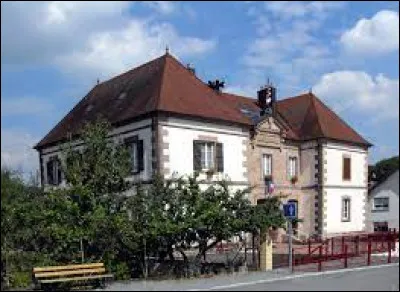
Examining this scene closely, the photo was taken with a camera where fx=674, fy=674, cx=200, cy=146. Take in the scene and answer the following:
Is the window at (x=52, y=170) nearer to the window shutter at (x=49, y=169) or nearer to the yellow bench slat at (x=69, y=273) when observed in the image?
the window shutter at (x=49, y=169)

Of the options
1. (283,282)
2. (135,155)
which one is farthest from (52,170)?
(283,282)

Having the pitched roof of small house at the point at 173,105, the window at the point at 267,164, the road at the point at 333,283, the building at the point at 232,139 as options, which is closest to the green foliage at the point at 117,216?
the road at the point at 333,283

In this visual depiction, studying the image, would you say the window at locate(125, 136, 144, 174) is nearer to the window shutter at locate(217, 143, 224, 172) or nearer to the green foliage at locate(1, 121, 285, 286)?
the window shutter at locate(217, 143, 224, 172)

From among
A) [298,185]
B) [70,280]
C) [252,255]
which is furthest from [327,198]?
Answer: [70,280]

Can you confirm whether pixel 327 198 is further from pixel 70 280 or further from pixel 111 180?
pixel 70 280

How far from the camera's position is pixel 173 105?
30.4 m

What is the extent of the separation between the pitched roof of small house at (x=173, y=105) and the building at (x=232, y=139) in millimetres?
69

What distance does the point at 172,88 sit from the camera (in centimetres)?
3192

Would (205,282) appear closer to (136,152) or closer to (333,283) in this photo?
(333,283)

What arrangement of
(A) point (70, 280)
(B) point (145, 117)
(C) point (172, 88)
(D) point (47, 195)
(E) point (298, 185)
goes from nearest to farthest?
(A) point (70, 280) < (D) point (47, 195) < (B) point (145, 117) < (C) point (172, 88) < (E) point (298, 185)

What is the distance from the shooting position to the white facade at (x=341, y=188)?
39.5 metres

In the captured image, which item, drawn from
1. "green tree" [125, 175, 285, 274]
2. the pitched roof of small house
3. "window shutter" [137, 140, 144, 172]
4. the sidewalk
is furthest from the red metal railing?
the pitched roof of small house

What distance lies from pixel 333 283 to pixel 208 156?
1529cm

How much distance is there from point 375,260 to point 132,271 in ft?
31.8
